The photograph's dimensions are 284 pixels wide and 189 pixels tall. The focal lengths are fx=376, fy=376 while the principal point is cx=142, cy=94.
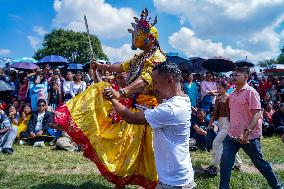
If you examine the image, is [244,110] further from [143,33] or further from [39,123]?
[39,123]

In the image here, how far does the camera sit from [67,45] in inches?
1909

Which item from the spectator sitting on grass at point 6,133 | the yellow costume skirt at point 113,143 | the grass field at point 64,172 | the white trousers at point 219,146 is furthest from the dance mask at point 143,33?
the spectator sitting on grass at point 6,133

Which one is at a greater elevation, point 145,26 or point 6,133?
point 145,26

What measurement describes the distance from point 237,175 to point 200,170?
626 millimetres

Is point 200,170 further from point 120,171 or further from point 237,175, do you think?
point 120,171

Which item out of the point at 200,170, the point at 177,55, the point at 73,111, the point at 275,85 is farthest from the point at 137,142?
the point at 275,85

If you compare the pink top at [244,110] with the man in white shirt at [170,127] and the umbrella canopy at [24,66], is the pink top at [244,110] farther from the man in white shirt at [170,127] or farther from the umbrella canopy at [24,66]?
the umbrella canopy at [24,66]

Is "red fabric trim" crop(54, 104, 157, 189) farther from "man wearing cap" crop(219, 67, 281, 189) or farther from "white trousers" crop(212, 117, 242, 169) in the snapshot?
"white trousers" crop(212, 117, 242, 169)

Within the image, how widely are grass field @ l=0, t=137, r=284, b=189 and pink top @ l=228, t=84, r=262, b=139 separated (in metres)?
1.19

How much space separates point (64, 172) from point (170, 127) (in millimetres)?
3868

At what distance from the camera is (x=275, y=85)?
50.8ft

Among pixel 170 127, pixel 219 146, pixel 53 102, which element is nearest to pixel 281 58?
pixel 53 102

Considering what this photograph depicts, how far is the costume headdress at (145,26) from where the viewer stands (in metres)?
4.58

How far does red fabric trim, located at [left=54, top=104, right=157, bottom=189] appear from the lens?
4.65m
